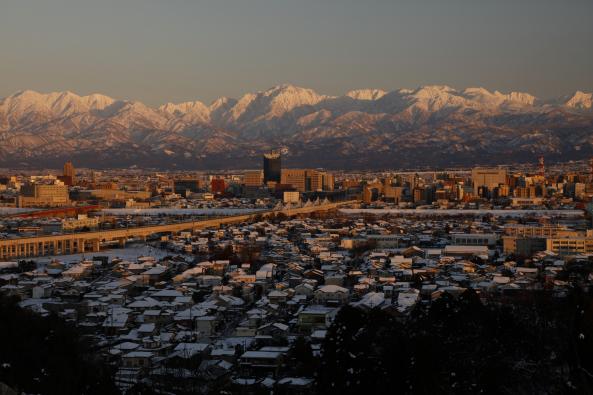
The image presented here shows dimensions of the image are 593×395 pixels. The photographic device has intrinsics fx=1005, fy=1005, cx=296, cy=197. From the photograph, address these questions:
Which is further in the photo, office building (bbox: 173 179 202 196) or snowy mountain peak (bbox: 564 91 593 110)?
snowy mountain peak (bbox: 564 91 593 110)

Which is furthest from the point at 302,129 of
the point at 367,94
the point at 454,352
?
the point at 454,352

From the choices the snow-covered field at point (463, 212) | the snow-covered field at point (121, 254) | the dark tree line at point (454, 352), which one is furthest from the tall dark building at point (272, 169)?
the dark tree line at point (454, 352)

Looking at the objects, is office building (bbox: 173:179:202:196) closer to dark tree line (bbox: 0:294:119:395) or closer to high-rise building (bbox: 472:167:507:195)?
high-rise building (bbox: 472:167:507:195)

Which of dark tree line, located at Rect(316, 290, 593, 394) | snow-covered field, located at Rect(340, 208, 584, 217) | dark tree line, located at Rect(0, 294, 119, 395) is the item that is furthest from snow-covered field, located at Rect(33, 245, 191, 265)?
snow-covered field, located at Rect(340, 208, 584, 217)

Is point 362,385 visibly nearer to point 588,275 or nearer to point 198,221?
point 588,275

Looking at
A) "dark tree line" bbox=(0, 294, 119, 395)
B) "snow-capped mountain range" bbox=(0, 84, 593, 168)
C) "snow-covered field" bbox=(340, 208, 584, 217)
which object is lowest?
"snow-covered field" bbox=(340, 208, 584, 217)

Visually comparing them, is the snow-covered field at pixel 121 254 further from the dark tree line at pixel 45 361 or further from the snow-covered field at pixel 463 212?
the snow-covered field at pixel 463 212
